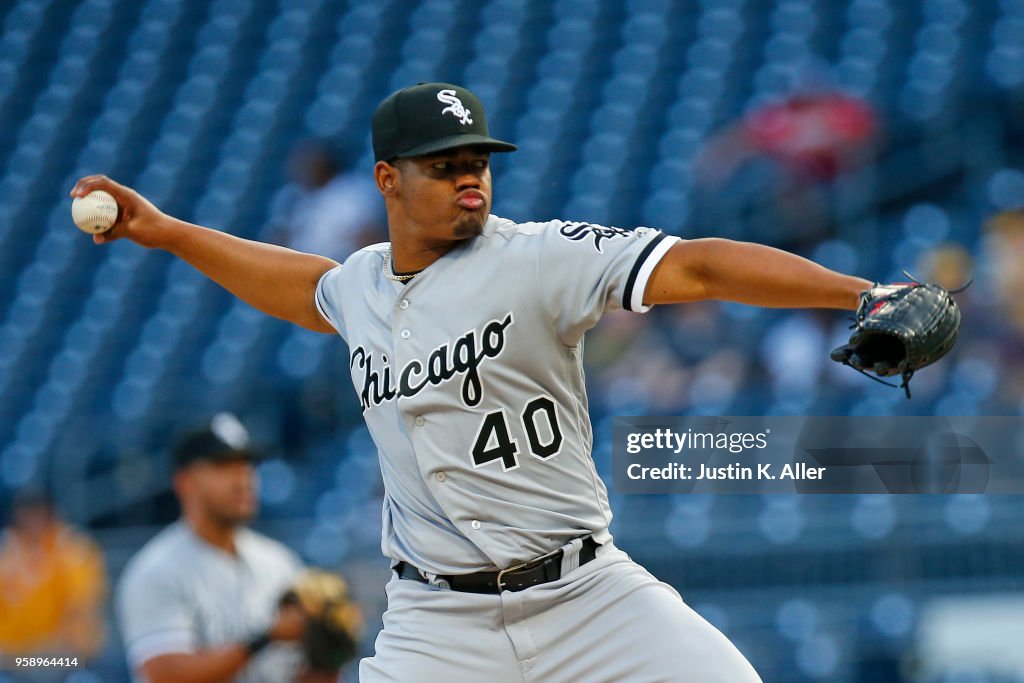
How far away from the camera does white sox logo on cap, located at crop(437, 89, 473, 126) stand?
2789mm

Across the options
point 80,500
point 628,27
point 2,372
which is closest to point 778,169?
point 628,27

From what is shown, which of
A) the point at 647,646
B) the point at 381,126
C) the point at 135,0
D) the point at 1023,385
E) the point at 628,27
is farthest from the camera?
the point at 135,0

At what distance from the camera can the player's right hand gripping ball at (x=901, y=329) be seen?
2311 mm

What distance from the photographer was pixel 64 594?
17.4 ft

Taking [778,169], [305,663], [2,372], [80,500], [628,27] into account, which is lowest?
[305,663]

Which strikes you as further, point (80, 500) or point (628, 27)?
point (628, 27)

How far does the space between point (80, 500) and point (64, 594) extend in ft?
1.25

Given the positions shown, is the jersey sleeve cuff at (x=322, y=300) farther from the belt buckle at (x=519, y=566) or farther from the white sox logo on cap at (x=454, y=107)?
the belt buckle at (x=519, y=566)

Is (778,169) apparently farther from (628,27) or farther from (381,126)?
(381,126)

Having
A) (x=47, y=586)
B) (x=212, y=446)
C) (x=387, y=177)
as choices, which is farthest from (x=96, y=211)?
(x=47, y=586)

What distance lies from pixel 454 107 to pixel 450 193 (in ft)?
0.58

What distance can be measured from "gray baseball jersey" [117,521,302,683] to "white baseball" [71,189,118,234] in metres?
1.56

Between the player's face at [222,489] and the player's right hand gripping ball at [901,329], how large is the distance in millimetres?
2647

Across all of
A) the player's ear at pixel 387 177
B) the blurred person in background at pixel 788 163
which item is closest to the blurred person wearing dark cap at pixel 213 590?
the player's ear at pixel 387 177
